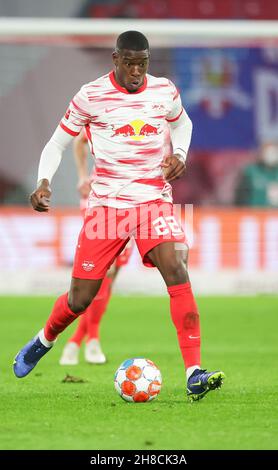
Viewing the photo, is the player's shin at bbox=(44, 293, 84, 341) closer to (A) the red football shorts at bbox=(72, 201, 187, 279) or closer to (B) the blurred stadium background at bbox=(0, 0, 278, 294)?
(A) the red football shorts at bbox=(72, 201, 187, 279)

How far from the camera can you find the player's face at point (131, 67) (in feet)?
21.2

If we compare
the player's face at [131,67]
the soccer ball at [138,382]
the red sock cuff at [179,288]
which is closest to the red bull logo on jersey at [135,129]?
the player's face at [131,67]

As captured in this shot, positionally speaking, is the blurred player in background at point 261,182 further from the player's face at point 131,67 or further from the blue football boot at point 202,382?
the blue football boot at point 202,382

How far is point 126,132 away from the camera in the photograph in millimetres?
Result: 6648

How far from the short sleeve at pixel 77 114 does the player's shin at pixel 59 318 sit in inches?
39.0

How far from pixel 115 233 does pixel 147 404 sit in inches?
39.6

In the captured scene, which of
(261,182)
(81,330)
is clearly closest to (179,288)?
(81,330)

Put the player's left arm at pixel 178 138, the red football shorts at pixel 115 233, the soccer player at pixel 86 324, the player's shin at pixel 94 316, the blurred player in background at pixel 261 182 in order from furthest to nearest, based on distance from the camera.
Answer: the blurred player in background at pixel 261 182 < the player's shin at pixel 94 316 < the soccer player at pixel 86 324 < the red football shorts at pixel 115 233 < the player's left arm at pixel 178 138

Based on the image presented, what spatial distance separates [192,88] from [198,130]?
0.82 meters

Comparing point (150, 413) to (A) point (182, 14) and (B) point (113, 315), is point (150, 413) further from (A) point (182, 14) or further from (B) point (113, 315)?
(A) point (182, 14)

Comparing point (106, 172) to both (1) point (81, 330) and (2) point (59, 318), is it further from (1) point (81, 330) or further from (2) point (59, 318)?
(1) point (81, 330)

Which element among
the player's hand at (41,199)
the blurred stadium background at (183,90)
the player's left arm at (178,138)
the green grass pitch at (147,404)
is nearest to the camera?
the green grass pitch at (147,404)

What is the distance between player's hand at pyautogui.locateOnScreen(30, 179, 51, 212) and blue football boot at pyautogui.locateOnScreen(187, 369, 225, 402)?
1223mm
